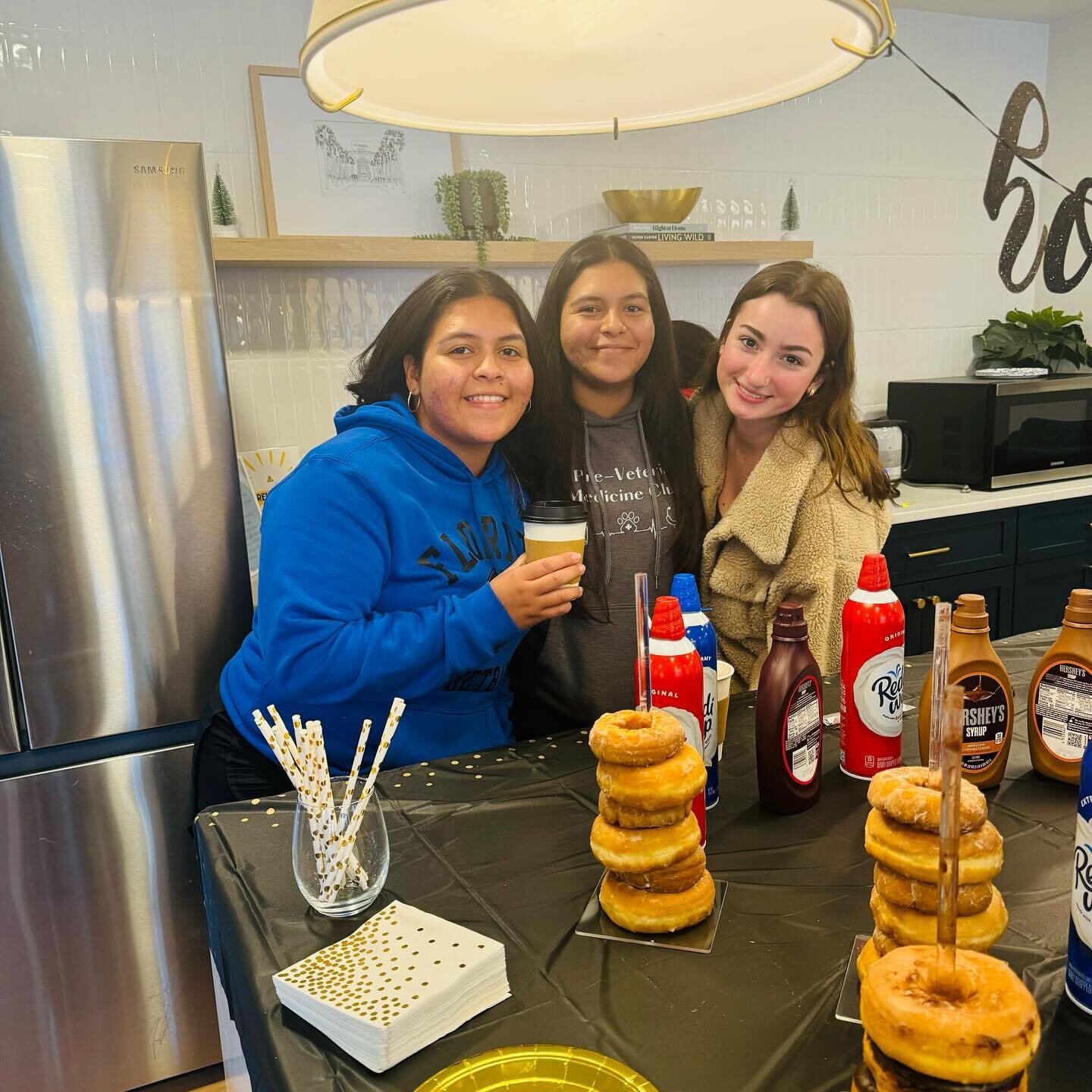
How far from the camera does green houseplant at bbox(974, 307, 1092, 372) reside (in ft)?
12.4

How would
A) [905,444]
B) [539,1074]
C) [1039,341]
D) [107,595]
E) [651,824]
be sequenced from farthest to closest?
1. [1039,341]
2. [905,444]
3. [107,595]
4. [651,824]
5. [539,1074]

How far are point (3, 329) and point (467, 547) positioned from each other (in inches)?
42.6

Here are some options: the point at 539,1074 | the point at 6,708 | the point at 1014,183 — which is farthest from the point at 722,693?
the point at 1014,183

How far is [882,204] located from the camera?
3.71m

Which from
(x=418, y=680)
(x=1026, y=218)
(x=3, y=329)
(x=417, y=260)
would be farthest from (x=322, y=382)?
(x=1026, y=218)

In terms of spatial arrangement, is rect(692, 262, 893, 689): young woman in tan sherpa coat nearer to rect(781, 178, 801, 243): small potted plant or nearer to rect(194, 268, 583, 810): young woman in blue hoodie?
rect(194, 268, 583, 810): young woman in blue hoodie

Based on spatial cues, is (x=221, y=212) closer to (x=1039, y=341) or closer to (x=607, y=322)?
(x=607, y=322)

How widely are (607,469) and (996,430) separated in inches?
77.9

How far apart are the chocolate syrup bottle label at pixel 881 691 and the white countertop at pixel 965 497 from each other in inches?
72.1

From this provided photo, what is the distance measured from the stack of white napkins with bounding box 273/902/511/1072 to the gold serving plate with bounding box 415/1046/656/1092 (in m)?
0.05

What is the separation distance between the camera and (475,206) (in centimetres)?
284

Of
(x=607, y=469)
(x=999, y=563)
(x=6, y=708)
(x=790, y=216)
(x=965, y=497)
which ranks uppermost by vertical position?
(x=790, y=216)

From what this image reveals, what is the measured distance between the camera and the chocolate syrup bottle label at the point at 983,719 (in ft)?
3.99

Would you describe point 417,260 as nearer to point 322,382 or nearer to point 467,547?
point 322,382
